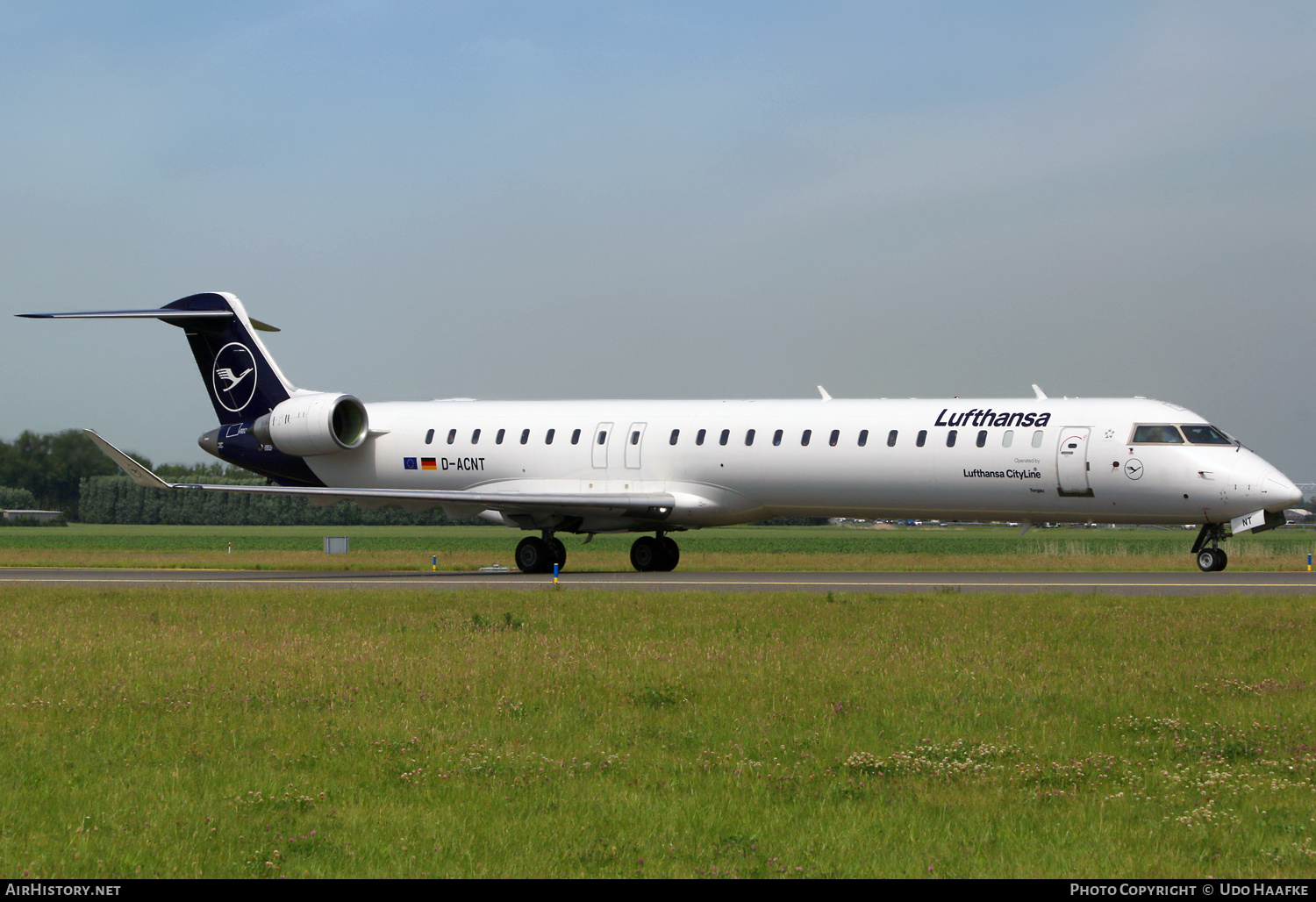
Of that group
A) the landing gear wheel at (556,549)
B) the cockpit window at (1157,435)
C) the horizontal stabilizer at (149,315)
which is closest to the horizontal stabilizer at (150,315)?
the horizontal stabilizer at (149,315)

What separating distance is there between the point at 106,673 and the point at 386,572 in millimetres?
19322

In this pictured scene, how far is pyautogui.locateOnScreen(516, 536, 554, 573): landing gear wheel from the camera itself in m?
29.2

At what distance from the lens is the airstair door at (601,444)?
29609mm

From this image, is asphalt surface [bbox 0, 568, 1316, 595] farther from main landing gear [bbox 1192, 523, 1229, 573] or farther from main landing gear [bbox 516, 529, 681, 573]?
main landing gear [bbox 516, 529, 681, 573]

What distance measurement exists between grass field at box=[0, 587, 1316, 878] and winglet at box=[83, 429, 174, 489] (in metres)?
11.9

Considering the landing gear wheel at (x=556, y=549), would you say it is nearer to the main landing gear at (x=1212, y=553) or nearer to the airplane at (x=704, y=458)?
the airplane at (x=704, y=458)

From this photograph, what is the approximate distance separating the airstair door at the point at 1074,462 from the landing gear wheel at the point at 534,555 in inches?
432

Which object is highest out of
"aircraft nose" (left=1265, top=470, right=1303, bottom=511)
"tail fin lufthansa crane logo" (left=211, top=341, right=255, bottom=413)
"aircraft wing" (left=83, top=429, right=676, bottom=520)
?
"tail fin lufthansa crane logo" (left=211, top=341, right=255, bottom=413)

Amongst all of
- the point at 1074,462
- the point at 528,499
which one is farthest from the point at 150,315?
the point at 1074,462

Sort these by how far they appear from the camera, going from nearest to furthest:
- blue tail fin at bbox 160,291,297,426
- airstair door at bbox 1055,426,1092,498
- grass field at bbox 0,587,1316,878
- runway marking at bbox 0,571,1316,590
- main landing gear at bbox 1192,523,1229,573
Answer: grass field at bbox 0,587,1316,878
runway marking at bbox 0,571,1316,590
airstair door at bbox 1055,426,1092,498
main landing gear at bbox 1192,523,1229,573
blue tail fin at bbox 160,291,297,426

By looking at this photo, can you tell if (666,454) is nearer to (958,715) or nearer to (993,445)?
(993,445)

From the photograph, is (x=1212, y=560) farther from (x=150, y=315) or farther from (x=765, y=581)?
(x=150, y=315)

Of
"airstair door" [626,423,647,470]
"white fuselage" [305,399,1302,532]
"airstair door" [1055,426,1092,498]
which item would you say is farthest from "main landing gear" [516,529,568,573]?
"airstair door" [1055,426,1092,498]

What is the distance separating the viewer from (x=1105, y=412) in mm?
25062
